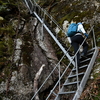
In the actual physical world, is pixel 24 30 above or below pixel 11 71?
above

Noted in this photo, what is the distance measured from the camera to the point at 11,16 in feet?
28.6

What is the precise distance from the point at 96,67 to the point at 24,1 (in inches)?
366

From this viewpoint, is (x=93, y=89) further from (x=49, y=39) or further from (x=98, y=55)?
(x=49, y=39)

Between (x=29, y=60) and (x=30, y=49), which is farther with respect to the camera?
(x=30, y=49)

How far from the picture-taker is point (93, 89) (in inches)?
149

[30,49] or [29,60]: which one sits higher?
[30,49]

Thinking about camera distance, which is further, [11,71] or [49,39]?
[49,39]

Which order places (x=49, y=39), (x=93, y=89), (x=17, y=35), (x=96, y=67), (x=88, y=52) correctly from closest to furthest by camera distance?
(x=93, y=89) < (x=96, y=67) < (x=88, y=52) < (x=17, y=35) < (x=49, y=39)

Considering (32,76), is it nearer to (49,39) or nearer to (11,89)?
(11,89)

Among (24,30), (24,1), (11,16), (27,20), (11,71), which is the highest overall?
(24,1)

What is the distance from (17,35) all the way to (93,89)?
506 cm

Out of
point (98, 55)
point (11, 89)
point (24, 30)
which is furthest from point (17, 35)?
point (98, 55)

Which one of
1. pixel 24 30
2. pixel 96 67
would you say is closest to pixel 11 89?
pixel 96 67

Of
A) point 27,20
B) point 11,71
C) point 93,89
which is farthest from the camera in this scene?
point 27,20
